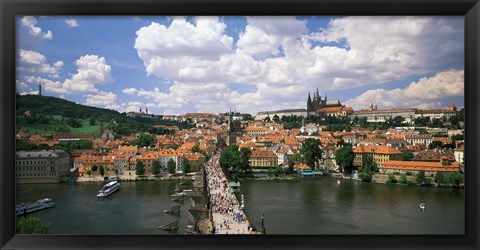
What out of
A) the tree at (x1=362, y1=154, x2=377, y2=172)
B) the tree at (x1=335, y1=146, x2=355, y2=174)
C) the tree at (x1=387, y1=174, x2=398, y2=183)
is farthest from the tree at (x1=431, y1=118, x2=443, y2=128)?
the tree at (x1=335, y1=146, x2=355, y2=174)

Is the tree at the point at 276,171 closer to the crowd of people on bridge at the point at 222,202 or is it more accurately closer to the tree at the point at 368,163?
the crowd of people on bridge at the point at 222,202

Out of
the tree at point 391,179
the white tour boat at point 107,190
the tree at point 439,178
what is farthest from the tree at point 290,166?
the white tour boat at point 107,190

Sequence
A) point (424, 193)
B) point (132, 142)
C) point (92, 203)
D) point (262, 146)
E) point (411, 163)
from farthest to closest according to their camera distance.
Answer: point (262, 146) → point (411, 163) → point (132, 142) → point (424, 193) → point (92, 203)
